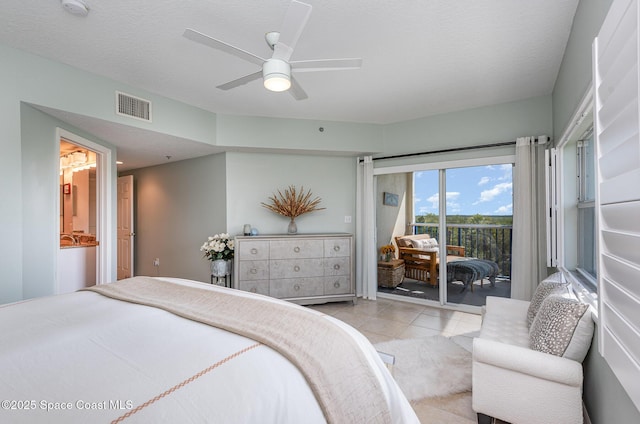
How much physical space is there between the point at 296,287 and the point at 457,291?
2.14 m

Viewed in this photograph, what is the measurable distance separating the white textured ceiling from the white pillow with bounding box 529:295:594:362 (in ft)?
6.22

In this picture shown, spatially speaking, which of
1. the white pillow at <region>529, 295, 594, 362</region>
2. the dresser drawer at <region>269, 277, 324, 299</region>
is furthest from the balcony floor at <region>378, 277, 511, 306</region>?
the white pillow at <region>529, 295, 594, 362</region>

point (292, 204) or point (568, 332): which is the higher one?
point (292, 204)

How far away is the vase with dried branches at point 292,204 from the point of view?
4328 millimetres

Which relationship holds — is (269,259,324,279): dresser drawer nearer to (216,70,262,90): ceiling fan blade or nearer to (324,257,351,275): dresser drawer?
(324,257,351,275): dresser drawer

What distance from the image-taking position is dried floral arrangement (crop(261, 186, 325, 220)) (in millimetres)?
4332

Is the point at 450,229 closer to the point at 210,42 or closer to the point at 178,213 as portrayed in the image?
the point at 210,42

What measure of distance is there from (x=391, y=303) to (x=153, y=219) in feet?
13.8

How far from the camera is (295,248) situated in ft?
13.2

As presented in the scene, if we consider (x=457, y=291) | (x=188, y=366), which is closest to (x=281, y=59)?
(x=188, y=366)

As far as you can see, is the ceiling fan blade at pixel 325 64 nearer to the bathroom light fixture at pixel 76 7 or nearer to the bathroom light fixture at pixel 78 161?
the bathroom light fixture at pixel 76 7

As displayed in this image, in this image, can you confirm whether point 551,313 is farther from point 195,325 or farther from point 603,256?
point 195,325

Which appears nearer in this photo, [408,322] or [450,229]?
[408,322]

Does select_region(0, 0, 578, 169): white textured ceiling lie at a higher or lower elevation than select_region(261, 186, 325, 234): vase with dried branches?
higher
